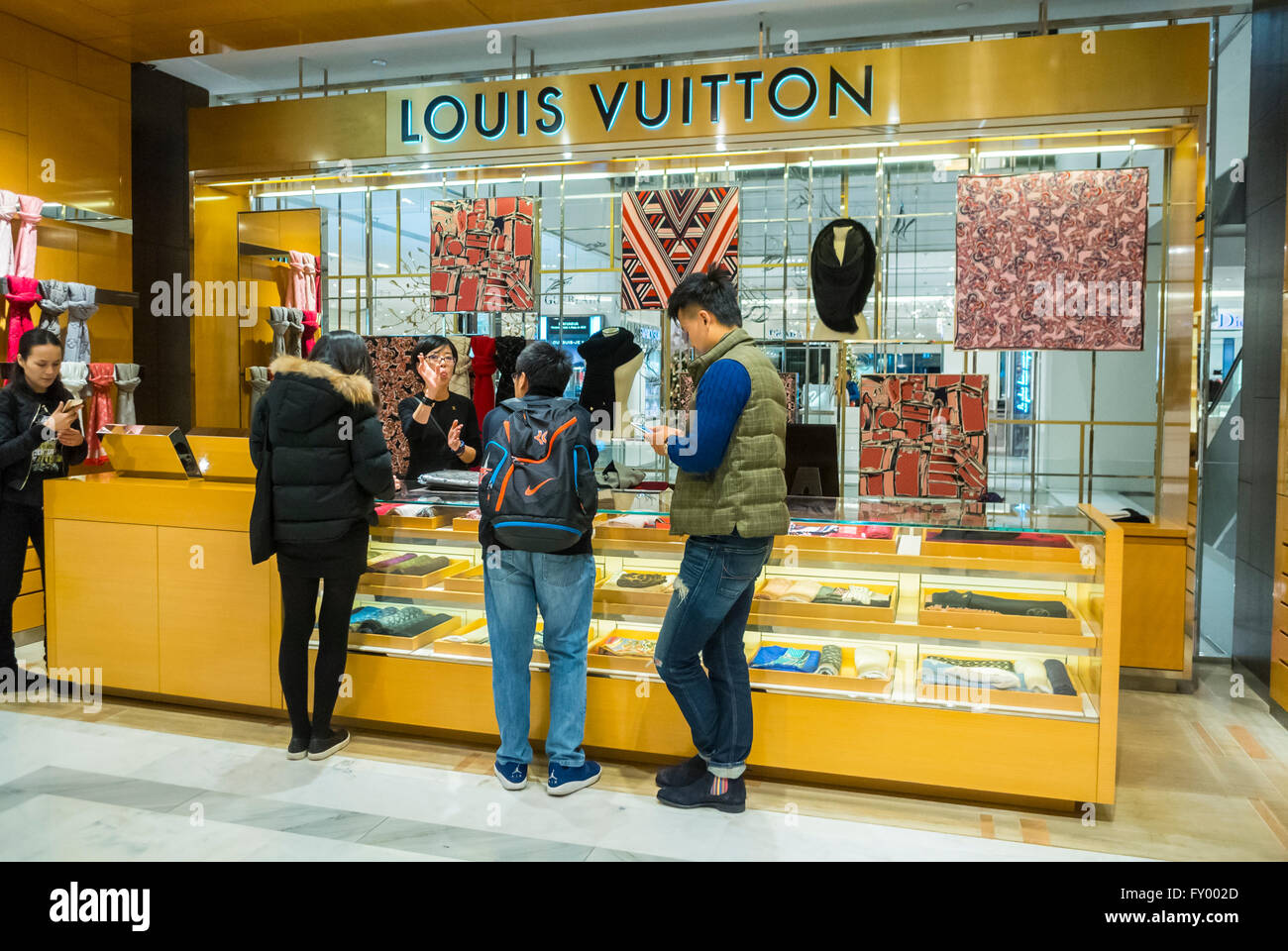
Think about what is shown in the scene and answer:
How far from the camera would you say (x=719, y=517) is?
2949mm

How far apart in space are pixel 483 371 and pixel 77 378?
7.62ft

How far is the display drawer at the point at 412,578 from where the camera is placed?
397cm

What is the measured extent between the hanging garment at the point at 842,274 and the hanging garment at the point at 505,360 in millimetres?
1873

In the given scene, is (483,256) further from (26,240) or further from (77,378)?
(26,240)

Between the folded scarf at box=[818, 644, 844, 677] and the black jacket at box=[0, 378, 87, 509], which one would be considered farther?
the black jacket at box=[0, 378, 87, 509]

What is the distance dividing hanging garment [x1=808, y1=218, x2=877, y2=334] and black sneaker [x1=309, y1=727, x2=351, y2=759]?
3.45m

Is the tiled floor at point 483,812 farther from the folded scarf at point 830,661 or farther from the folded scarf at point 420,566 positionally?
the folded scarf at point 420,566

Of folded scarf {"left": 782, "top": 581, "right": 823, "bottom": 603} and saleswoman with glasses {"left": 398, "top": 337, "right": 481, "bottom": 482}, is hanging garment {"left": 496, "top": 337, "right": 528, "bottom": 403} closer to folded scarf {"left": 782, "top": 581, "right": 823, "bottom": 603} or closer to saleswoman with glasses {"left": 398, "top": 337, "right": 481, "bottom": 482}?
saleswoman with glasses {"left": 398, "top": 337, "right": 481, "bottom": 482}

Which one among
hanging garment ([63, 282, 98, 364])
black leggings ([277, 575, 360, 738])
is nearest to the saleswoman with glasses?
black leggings ([277, 575, 360, 738])

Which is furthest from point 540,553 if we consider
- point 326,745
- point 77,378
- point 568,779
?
point 77,378

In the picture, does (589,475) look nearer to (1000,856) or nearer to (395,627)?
(395,627)

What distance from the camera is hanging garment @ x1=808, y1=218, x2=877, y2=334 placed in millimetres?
5305

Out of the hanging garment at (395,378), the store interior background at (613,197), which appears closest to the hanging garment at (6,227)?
the store interior background at (613,197)
